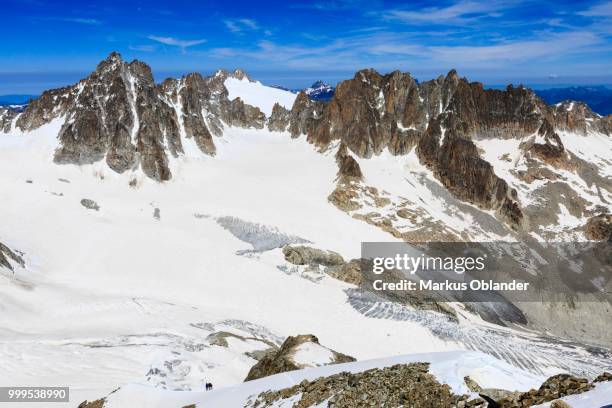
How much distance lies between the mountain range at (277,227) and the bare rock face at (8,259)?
291 mm

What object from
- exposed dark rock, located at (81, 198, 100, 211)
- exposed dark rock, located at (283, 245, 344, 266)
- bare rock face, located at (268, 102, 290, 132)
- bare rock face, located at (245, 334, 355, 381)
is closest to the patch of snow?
bare rock face, located at (245, 334, 355, 381)

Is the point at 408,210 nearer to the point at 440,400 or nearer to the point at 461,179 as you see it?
the point at 461,179

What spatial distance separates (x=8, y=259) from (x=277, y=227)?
41468mm

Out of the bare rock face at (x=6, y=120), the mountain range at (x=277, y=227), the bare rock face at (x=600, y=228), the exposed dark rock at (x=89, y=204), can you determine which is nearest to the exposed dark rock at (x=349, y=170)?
the mountain range at (x=277, y=227)

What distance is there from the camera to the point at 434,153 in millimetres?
120062

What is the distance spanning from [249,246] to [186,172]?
36.3m

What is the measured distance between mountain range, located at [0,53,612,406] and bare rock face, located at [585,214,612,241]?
0.32 meters

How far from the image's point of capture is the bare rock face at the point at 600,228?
98.2 m

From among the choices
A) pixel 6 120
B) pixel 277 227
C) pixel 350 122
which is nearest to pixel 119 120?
pixel 6 120

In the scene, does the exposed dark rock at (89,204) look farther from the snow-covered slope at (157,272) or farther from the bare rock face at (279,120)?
the bare rock face at (279,120)

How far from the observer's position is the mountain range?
29.6 m

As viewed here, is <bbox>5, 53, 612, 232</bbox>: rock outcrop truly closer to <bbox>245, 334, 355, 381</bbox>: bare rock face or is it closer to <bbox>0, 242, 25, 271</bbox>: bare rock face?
<bbox>0, 242, 25, 271</bbox>: bare rock face

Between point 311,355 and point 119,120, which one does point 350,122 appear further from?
point 311,355

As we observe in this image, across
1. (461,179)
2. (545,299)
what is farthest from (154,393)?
(461,179)
